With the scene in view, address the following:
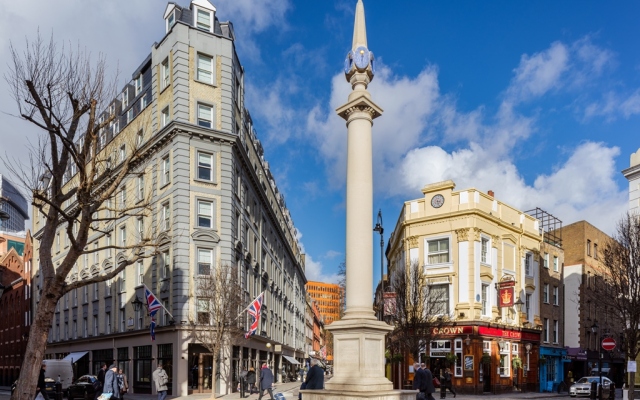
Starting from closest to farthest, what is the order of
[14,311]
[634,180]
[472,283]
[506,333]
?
[634,180] → [472,283] → [506,333] → [14,311]

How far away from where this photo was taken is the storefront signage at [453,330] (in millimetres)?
37188

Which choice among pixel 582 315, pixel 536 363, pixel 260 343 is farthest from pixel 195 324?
pixel 582 315

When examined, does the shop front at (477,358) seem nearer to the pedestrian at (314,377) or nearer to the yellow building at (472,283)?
the yellow building at (472,283)

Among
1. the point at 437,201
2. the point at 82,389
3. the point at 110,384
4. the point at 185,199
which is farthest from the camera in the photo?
the point at 437,201

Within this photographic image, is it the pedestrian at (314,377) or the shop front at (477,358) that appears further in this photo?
the shop front at (477,358)

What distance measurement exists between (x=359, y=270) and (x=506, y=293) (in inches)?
1011

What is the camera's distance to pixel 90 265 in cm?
4903

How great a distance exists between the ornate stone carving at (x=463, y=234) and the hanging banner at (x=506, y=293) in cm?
389

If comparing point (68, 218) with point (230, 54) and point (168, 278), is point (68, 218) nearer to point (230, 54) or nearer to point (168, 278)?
point (168, 278)

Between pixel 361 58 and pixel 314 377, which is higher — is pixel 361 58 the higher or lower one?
the higher one

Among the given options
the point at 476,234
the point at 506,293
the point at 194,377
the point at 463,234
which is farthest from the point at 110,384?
the point at 506,293

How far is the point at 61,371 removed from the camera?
3584cm

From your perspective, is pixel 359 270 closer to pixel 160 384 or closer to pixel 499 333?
pixel 160 384

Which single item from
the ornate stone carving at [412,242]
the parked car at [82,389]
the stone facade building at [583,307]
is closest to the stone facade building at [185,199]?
the parked car at [82,389]
